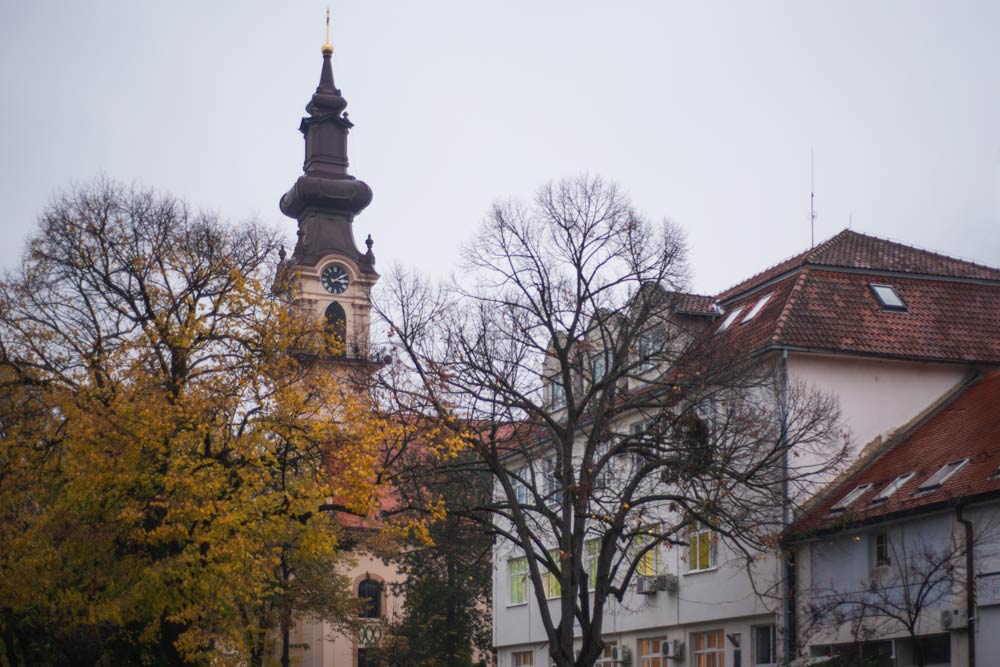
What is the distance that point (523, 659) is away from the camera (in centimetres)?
4662

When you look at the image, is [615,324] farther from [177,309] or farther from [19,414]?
[19,414]

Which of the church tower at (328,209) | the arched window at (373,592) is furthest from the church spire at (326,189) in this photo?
the arched window at (373,592)

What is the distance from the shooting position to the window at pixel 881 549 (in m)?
30.7

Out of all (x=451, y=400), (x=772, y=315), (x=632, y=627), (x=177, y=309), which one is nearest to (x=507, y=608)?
(x=632, y=627)

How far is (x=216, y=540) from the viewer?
25.3 m

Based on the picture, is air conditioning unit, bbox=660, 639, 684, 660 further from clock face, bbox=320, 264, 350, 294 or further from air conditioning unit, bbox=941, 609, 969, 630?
clock face, bbox=320, 264, 350, 294

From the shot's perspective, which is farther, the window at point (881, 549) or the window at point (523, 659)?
the window at point (523, 659)

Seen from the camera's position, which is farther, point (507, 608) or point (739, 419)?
point (507, 608)

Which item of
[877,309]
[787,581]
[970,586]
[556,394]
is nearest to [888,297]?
[877,309]

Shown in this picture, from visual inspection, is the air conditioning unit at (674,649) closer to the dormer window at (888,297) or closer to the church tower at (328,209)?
the dormer window at (888,297)

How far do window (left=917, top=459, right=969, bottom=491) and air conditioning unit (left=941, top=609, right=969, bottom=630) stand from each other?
277 centimetres

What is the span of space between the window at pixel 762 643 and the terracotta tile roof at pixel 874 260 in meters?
9.42

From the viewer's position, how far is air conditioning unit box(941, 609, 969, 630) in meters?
27.9

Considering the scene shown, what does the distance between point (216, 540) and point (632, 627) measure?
1756 centimetres
